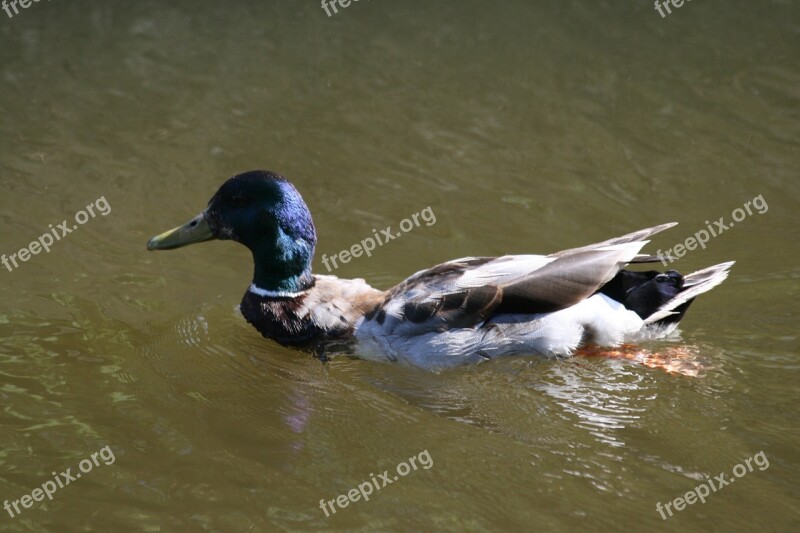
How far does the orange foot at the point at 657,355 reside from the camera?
6.83m

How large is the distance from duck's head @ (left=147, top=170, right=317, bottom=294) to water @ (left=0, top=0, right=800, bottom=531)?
1.64ft

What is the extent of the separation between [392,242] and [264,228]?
1.44m

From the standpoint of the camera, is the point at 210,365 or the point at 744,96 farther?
the point at 744,96

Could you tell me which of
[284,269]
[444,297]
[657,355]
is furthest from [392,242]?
[657,355]

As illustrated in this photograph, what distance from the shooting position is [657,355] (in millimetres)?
7035

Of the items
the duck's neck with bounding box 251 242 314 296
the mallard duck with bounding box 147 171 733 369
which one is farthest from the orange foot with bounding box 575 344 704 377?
the duck's neck with bounding box 251 242 314 296

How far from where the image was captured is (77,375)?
663 cm

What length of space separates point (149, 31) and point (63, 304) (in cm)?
472

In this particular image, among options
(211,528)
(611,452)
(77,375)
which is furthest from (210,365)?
(611,452)

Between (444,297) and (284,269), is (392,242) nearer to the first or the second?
(284,269)

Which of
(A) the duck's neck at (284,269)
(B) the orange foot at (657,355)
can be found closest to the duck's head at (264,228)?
(A) the duck's neck at (284,269)

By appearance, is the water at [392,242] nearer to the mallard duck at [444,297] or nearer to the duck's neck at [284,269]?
the mallard duck at [444,297]

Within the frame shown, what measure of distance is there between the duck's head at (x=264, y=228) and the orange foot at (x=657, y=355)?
6.55 feet

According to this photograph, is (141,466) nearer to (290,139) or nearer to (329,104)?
(290,139)
